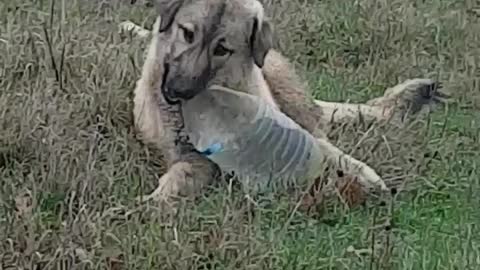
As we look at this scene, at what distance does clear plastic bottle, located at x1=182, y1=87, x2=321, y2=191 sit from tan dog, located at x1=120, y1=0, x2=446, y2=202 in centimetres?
7

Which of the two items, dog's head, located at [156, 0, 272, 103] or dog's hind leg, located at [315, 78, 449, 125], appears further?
dog's hind leg, located at [315, 78, 449, 125]

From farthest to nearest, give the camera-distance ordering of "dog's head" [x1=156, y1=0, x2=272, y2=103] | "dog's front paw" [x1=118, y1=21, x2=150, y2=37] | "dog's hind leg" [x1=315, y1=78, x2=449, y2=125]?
"dog's front paw" [x1=118, y1=21, x2=150, y2=37]
"dog's hind leg" [x1=315, y1=78, x2=449, y2=125]
"dog's head" [x1=156, y1=0, x2=272, y2=103]

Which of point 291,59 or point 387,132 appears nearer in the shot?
point 387,132

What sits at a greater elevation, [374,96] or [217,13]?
[217,13]

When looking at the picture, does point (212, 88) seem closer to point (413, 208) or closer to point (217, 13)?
point (217, 13)

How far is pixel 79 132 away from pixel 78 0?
6.98 feet

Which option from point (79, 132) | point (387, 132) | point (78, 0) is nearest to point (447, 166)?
point (387, 132)

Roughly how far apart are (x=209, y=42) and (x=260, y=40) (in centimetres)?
29

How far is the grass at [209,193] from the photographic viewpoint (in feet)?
13.6

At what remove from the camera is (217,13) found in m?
4.96

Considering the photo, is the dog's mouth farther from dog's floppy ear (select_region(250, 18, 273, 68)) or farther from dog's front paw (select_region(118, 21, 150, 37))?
dog's front paw (select_region(118, 21, 150, 37))

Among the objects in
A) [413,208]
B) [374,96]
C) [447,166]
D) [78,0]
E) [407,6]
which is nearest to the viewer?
[413,208]

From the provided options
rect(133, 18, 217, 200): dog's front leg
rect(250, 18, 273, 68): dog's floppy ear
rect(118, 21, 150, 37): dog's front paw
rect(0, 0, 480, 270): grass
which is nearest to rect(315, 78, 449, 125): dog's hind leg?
rect(0, 0, 480, 270): grass

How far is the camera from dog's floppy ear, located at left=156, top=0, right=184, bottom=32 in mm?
5066
